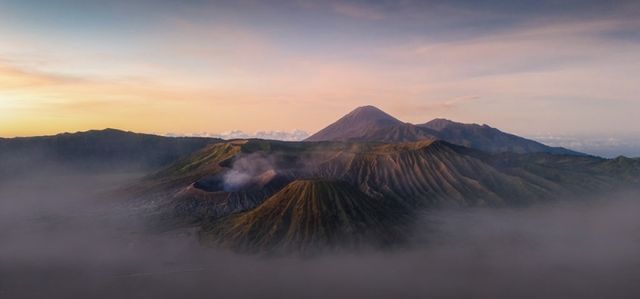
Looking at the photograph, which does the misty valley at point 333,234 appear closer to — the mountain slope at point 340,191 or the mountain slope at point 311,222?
the mountain slope at point 311,222

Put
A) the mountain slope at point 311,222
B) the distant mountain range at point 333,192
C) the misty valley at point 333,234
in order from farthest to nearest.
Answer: the distant mountain range at point 333,192, the mountain slope at point 311,222, the misty valley at point 333,234

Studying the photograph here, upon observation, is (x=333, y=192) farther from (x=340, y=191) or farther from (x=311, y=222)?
(x=311, y=222)

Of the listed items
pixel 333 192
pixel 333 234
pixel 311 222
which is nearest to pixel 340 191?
pixel 333 192

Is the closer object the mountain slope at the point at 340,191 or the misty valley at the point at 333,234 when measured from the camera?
the misty valley at the point at 333,234

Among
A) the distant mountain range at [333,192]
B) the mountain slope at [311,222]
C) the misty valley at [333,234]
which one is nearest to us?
the misty valley at [333,234]

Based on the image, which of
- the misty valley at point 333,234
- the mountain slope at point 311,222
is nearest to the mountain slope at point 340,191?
the mountain slope at point 311,222
